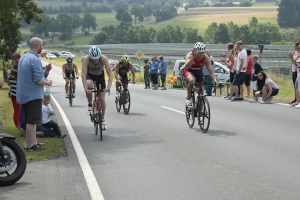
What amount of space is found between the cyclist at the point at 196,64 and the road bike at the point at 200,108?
0.38ft

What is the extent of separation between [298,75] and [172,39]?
143 metres

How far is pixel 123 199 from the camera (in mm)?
7285

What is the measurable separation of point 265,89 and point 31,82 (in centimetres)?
1045

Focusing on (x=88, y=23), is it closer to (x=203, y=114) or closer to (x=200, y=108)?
(x=200, y=108)

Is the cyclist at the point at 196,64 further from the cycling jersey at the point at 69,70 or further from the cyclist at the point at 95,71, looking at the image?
the cycling jersey at the point at 69,70

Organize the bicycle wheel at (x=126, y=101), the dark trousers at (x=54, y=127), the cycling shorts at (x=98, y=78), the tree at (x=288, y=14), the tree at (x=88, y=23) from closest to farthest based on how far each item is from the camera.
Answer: the dark trousers at (x=54, y=127), the cycling shorts at (x=98, y=78), the bicycle wheel at (x=126, y=101), the tree at (x=288, y=14), the tree at (x=88, y=23)

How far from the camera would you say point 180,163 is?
9.52 m

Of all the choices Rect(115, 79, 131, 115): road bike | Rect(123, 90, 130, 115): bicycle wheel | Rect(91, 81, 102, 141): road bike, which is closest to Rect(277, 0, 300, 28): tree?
Rect(115, 79, 131, 115): road bike

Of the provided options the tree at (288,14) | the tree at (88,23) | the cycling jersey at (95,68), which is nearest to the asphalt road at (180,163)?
the cycling jersey at (95,68)

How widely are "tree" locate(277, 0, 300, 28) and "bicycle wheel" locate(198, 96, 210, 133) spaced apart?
15695 cm

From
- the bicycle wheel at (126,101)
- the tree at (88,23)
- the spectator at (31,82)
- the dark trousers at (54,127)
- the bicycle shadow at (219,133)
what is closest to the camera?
the spectator at (31,82)

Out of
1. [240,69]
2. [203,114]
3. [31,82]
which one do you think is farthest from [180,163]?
[240,69]

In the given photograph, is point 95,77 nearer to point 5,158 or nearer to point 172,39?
point 5,158

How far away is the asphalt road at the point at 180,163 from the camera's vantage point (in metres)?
7.63
